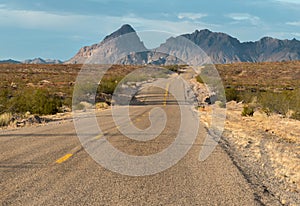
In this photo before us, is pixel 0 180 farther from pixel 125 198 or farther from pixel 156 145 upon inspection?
pixel 156 145

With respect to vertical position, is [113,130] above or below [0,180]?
below

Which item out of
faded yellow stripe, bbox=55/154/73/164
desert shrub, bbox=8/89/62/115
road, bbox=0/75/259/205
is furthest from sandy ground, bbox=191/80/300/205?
desert shrub, bbox=8/89/62/115

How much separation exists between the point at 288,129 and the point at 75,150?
494 inches

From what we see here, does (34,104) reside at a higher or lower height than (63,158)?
lower

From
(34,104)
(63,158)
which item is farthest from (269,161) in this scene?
(34,104)

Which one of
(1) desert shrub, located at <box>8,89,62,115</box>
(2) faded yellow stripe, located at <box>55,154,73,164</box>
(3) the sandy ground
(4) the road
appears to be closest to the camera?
(4) the road

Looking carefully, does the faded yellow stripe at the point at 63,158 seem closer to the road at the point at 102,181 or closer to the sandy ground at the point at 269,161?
the road at the point at 102,181

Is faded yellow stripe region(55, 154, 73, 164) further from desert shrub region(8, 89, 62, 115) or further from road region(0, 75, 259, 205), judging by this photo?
desert shrub region(8, 89, 62, 115)

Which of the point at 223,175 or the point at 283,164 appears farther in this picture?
the point at 283,164

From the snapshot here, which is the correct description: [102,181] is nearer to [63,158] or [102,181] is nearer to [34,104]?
[63,158]

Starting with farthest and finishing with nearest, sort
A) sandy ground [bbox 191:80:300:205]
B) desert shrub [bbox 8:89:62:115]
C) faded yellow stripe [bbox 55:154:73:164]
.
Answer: desert shrub [bbox 8:89:62:115] < faded yellow stripe [bbox 55:154:73:164] < sandy ground [bbox 191:80:300:205]

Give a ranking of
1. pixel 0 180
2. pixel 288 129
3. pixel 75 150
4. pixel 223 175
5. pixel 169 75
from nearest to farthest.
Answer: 1. pixel 0 180
2. pixel 223 175
3. pixel 75 150
4. pixel 288 129
5. pixel 169 75

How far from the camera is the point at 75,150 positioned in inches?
406

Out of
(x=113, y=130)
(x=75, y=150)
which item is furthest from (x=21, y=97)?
(x=75, y=150)
